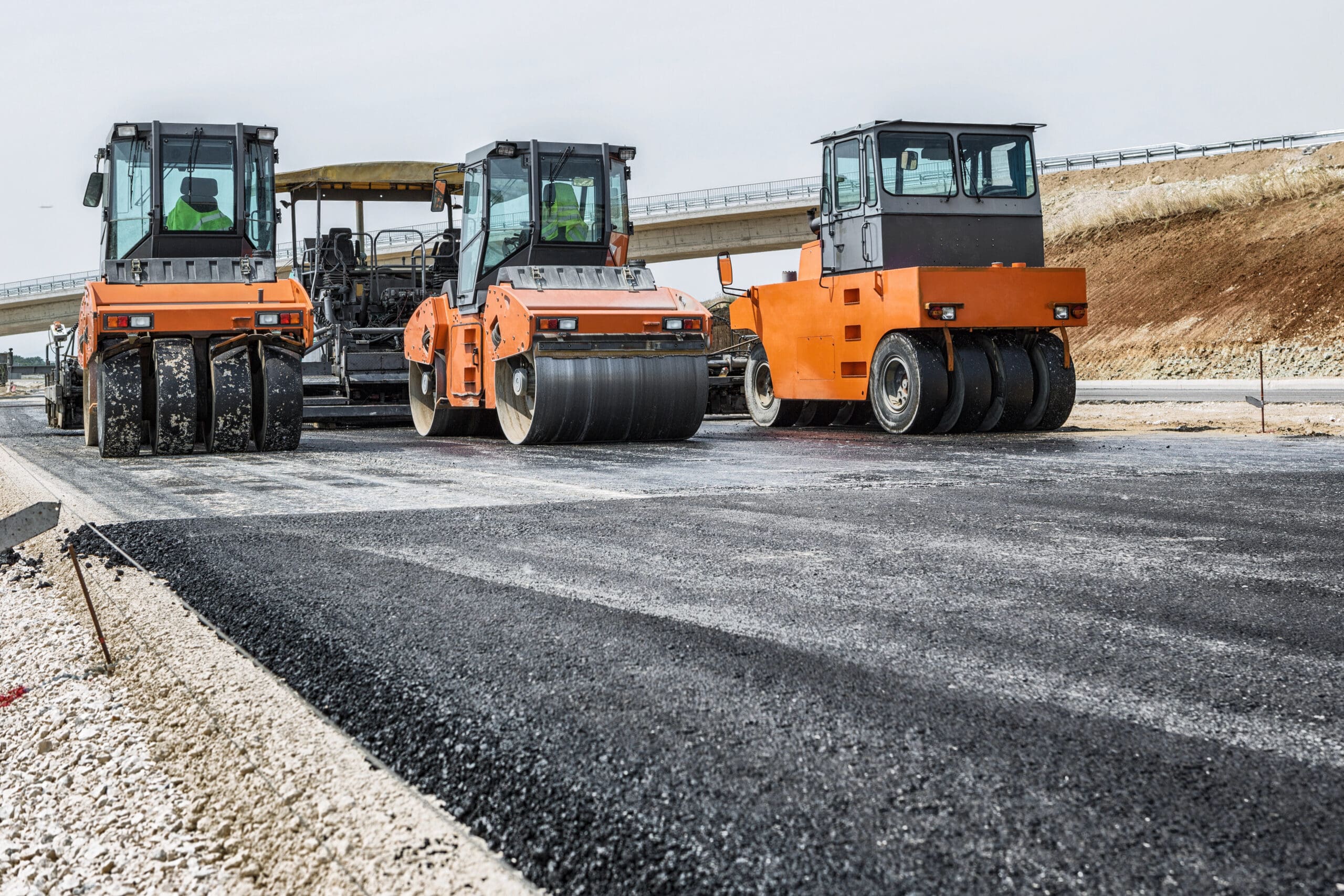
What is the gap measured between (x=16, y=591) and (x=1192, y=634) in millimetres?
4263

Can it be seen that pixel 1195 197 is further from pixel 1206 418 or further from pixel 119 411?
pixel 119 411

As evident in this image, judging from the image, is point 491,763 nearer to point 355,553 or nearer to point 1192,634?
point 1192,634

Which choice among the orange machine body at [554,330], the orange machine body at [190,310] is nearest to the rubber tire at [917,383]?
the orange machine body at [554,330]

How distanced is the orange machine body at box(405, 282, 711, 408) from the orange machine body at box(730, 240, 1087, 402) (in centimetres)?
182

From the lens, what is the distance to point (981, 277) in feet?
39.2

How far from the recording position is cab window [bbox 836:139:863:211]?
12812mm

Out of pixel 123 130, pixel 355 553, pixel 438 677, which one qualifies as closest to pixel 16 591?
pixel 355 553

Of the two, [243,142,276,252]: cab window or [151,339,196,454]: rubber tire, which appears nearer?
[151,339,196,454]: rubber tire

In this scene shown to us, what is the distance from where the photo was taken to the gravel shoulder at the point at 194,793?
218 cm

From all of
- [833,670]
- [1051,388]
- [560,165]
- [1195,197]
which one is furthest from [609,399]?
[1195,197]

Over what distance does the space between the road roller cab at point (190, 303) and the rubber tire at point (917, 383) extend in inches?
216

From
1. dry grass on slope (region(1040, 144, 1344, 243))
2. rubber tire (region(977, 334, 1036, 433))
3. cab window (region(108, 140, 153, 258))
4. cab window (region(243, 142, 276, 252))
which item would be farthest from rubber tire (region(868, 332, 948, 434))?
dry grass on slope (region(1040, 144, 1344, 243))

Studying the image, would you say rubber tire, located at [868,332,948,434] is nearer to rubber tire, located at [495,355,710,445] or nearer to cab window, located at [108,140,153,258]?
rubber tire, located at [495,355,710,445]

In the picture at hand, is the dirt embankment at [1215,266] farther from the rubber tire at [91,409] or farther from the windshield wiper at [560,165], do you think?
the rubber tire at [91,409]
